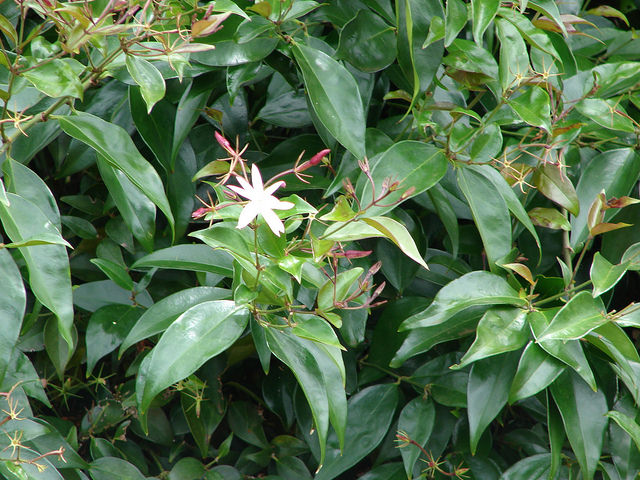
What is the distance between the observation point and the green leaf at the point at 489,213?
2.23 feet

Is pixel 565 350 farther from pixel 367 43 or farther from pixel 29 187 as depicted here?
pixel 29 187

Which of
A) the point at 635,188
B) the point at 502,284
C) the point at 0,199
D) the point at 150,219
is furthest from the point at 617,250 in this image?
the point at 0,199

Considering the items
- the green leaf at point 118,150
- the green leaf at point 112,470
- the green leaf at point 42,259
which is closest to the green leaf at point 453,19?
the green leaf at point 118,150

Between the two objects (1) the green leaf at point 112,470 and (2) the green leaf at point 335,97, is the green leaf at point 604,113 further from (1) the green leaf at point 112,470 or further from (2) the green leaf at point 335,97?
(1) the green leaf at point 112,470

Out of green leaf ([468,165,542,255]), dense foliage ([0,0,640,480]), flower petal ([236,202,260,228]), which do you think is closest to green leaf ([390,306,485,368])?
dense foliage ([0,0,640,480])

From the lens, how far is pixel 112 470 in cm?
Result: 79

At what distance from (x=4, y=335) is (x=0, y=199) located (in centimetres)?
12

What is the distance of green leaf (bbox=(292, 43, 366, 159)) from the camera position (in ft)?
2.10

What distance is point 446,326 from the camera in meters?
0.73

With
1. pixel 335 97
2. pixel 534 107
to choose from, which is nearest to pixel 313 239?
pixel 335 97

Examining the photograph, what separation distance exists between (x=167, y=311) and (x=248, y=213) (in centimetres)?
25

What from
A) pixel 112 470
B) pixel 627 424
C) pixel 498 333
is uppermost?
pixel 498 333

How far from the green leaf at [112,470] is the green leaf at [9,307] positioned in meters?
0.27

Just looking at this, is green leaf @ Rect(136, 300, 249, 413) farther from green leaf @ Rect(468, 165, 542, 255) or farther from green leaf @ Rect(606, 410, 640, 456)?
green leaf @ Rect(606, 410, 640, 456)
